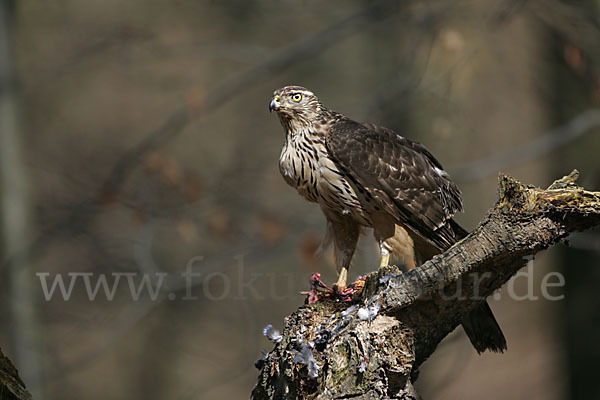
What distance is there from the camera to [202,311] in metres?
10.3

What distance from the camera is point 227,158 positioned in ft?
33.9

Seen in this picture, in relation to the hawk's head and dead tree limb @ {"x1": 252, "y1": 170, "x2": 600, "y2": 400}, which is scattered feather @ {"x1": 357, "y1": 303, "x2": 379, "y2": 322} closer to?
dead tree limb @ {"x1": 252, "y1": 170, "x2": 600, "y2": 400}

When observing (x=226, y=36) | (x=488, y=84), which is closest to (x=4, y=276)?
(x=226, y=36)

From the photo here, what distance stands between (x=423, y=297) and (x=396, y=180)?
1357 mm

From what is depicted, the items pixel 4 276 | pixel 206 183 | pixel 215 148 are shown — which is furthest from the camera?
pixel 215 148

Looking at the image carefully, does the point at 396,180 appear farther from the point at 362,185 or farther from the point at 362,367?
the point at 362,367

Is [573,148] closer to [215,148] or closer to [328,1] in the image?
[328,1]

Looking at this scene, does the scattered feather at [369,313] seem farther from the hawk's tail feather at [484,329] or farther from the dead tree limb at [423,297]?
the hawk's tail feather at [484,329]

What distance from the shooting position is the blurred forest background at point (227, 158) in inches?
254

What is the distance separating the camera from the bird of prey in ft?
12.5

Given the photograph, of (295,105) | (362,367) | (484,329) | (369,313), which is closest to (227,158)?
(295,105)

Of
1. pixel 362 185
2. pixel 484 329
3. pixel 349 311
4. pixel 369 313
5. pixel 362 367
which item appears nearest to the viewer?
pixel 362 367

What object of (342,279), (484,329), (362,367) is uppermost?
(342,279)

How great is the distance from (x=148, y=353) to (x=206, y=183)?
4.31 m
